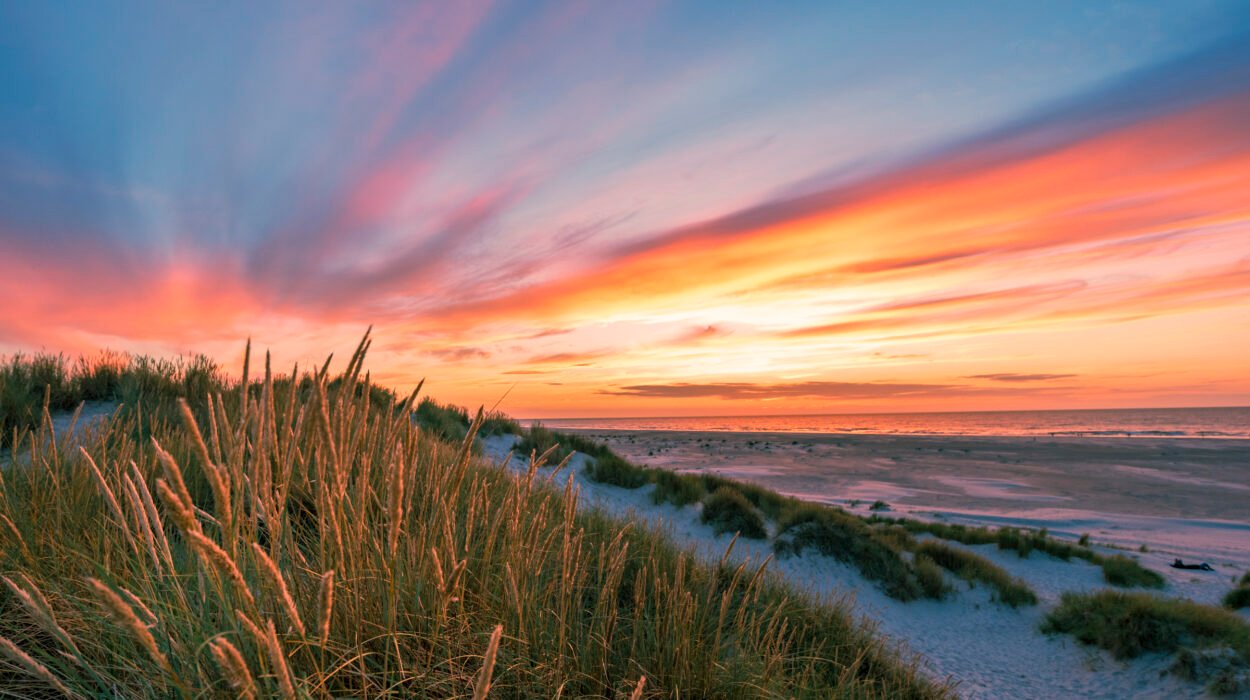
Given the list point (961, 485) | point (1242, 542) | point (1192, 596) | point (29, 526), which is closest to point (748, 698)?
point (29, 526)

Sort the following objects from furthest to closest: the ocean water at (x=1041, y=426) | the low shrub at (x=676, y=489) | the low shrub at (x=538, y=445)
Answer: the ocean water at (x=1041, y=426), the low shrub at (x=676, y=489), the low shrub at (x=538, y=445)

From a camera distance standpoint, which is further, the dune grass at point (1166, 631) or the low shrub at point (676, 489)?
the low shrub at point (676, 489)

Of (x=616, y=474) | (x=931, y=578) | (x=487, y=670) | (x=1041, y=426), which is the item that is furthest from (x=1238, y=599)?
(x=1041, y=426)

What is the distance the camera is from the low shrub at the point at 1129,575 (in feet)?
36.0

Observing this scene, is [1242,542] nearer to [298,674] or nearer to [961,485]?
[961,485]

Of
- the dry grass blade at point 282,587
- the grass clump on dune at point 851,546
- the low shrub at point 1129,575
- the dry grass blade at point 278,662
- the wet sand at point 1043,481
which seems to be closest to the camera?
the dry grass blade at point 278,662

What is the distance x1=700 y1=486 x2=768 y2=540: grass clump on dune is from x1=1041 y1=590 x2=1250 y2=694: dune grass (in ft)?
15.6

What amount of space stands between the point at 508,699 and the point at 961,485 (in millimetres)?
27427

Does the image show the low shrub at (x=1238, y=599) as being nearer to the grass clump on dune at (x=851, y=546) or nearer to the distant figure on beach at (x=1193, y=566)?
the distant figure on beach at (x=1193, y=566)

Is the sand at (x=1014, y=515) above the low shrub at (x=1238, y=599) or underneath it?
underneath

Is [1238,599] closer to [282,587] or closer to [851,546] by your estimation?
[851,546]

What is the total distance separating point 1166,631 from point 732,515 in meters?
6.56

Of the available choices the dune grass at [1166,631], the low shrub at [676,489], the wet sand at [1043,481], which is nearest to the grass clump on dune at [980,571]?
the dune grass at [1166,631]

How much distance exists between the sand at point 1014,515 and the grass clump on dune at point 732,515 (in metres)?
0.24
